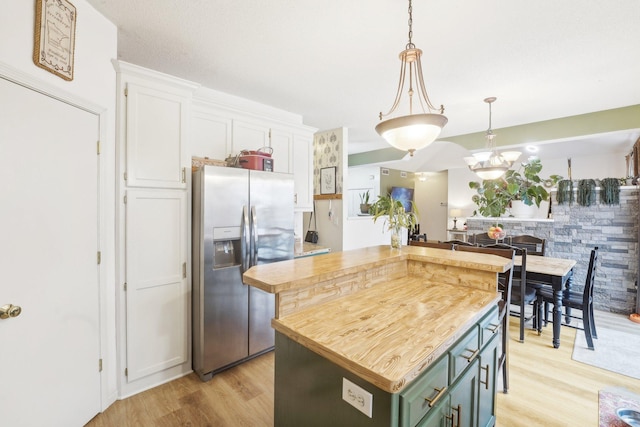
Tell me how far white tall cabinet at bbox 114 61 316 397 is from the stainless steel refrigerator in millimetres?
127

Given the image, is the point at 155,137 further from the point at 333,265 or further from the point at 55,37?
the point at 333,265

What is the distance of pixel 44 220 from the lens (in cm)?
164

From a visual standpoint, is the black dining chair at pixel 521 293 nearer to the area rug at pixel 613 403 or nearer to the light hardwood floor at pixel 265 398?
the light hardwood floor at pixel 265 398

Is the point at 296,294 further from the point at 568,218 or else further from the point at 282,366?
the point at 568,218

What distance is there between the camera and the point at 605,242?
424cm

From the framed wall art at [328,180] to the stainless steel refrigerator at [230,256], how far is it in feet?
5.90

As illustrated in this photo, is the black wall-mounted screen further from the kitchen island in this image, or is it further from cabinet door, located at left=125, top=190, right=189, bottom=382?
cabinet door, located at left=125, top=190, right=189, bottom=382

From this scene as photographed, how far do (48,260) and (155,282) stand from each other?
769mm

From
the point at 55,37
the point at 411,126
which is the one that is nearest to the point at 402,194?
the point at 411,126

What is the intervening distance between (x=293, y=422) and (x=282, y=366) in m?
0.25

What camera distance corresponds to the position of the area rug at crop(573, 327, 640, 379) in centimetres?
263

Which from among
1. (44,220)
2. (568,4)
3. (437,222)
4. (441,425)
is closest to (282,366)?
(441,425)

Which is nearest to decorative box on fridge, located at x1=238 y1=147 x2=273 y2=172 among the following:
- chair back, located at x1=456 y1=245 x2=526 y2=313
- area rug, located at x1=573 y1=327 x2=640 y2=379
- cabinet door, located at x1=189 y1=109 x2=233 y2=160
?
cabinet door, located at x1=189 y1=109 x2=233 y2=160

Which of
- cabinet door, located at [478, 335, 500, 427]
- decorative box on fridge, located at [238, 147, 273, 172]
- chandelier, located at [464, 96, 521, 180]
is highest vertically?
chandelier, located at [464, 96, 521, 180]
